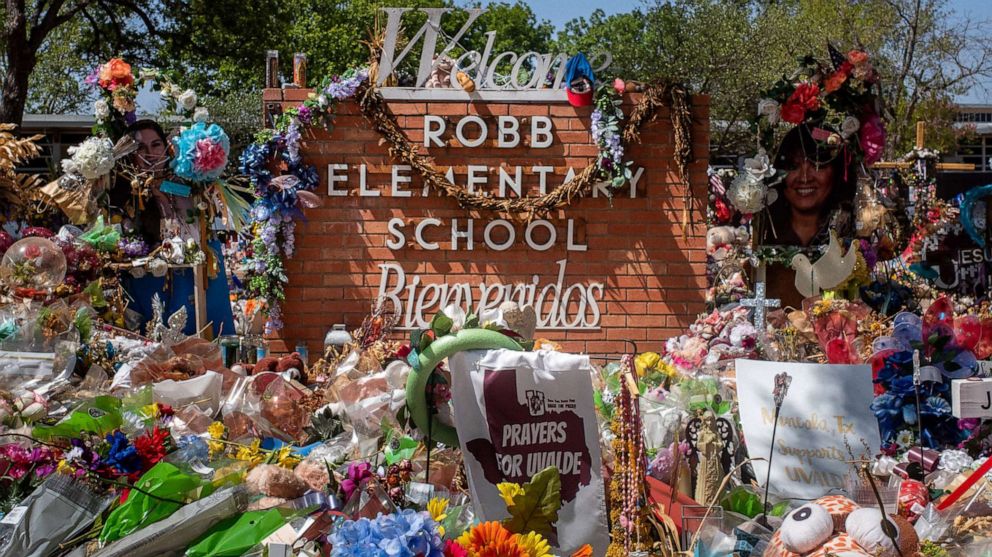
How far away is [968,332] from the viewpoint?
456cm

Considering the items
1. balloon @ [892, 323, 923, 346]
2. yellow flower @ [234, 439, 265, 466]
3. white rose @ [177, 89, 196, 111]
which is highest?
white rose @ [177, 89, 196, 111]

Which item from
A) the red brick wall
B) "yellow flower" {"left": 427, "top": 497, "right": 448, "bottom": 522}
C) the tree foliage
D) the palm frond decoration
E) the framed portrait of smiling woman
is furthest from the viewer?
the tree foliage

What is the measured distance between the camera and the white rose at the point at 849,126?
8.97 metres

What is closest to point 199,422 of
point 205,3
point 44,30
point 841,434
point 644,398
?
point 644,398

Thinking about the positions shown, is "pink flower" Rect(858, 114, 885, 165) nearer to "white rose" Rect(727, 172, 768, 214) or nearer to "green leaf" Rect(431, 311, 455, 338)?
"white rose" Rect(727, 172, 768, 214)

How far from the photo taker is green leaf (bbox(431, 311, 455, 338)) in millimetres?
3809

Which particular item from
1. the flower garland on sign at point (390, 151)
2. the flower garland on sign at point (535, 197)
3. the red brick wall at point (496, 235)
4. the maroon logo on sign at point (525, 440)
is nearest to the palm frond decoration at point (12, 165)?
the flower garland on sign at point (390, 151)

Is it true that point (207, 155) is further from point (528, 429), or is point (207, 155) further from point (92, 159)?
point (528, 429)

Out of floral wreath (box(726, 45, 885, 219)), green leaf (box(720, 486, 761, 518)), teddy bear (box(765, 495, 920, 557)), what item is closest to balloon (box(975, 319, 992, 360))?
green leaf (box(720, 486, 761, 518))

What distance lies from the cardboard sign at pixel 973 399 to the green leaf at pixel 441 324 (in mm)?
1734

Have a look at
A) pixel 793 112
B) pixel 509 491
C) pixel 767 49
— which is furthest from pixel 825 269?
pixel 767 49

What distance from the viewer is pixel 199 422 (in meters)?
5.11

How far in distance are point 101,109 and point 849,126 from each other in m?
6.05

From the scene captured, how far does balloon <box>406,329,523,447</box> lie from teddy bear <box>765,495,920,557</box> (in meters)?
1.22
